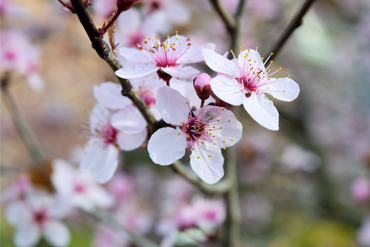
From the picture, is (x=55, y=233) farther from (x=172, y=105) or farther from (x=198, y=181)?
(x=172, y=105)

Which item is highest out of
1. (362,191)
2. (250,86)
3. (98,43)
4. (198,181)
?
(98,43)

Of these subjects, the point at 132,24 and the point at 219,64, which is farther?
the point at 132,24

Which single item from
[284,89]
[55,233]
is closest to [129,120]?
[284,89]

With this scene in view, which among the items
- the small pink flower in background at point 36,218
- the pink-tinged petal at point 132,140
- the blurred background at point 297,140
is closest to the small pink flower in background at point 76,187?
the small pink flower in background at point 36,218

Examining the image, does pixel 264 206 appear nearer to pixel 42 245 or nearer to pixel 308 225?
pixel 308 225

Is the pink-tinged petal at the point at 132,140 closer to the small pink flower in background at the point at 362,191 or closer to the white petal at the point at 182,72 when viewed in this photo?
the white petal at the point at 182,72

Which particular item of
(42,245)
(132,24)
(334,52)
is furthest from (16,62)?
(334,52)
